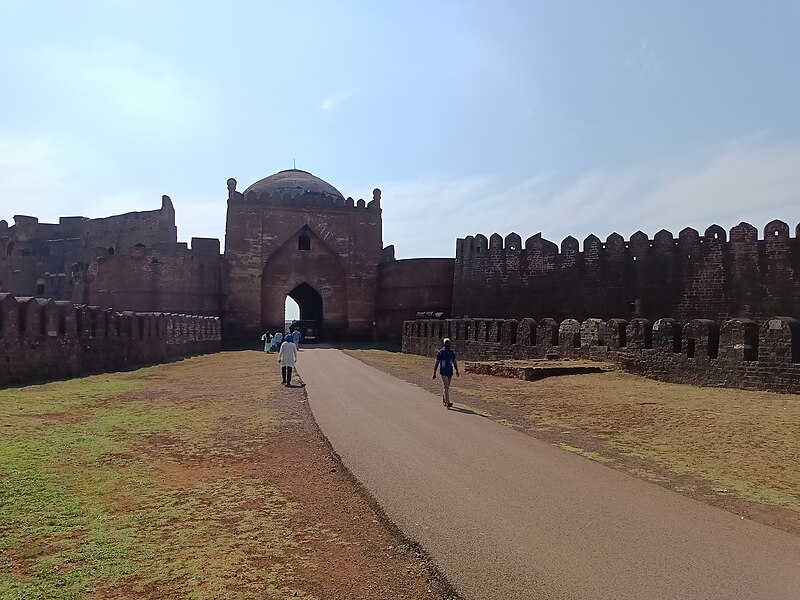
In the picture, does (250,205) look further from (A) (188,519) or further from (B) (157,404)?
(A) (188,519)

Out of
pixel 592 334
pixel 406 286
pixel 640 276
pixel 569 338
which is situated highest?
pixel 406 286

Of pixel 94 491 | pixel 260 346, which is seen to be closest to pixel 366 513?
pixel 94 491

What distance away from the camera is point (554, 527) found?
387 cm

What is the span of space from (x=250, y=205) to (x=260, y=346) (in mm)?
7523

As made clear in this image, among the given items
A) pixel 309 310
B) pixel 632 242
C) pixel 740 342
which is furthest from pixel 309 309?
pixel 740 342

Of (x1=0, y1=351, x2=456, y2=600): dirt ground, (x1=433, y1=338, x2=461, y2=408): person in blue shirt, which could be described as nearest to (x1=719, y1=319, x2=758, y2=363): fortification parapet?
(x1=433, y1=338, x2=461, y2=408): person in blue shirt

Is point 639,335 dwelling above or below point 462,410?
above

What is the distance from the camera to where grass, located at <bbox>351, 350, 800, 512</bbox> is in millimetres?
→ 5352

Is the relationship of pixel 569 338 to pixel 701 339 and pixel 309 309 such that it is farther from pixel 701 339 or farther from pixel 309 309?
pixel 309 309

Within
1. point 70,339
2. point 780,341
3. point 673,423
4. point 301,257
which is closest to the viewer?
point 673,423

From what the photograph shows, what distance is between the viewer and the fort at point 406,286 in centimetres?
1230

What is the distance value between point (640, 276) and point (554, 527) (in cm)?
1929

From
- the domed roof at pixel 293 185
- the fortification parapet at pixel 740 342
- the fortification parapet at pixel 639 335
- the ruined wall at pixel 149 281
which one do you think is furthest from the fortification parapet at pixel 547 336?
the domed roof at pixel 293 185

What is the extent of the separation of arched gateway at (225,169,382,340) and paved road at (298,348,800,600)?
25809 millimetres
